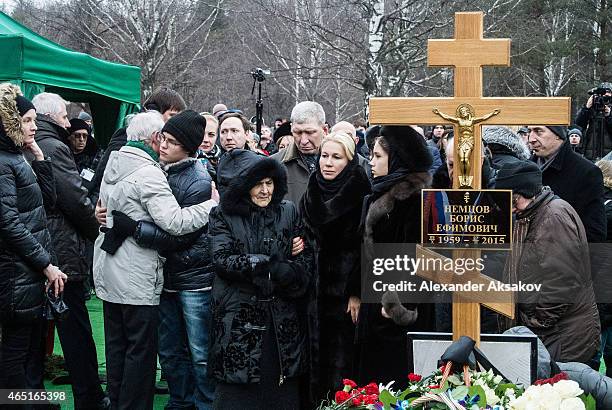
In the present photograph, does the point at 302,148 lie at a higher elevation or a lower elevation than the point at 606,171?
higher

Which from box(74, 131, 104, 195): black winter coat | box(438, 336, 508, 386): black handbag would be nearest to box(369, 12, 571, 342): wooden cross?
box(438, 336, 508, 386): black handbag

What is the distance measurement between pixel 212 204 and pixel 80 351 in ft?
4.52

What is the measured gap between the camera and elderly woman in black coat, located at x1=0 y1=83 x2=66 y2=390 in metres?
4.94

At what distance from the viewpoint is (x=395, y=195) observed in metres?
4.94

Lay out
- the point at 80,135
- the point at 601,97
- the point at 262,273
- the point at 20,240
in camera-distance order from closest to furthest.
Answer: the point at 262,273
the point at 20,240
the point at 80,135
the point at 601,97

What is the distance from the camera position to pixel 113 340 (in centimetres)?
539

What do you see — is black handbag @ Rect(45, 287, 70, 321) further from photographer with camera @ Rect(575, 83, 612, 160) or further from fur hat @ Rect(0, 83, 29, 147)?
photographer with camera @ Rect(575, 83, 612, 160)

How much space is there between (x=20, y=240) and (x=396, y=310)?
2.15 metres

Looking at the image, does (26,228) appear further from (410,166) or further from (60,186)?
(410,166)

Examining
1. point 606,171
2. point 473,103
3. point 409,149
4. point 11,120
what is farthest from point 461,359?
point 606,171

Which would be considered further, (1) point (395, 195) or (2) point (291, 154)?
(2) point (291, 154)

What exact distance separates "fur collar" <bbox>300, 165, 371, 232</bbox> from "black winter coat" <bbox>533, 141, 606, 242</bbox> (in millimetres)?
1374

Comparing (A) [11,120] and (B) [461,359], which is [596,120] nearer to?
(A) [11,120]

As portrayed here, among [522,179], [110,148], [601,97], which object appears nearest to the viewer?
[522,179]
